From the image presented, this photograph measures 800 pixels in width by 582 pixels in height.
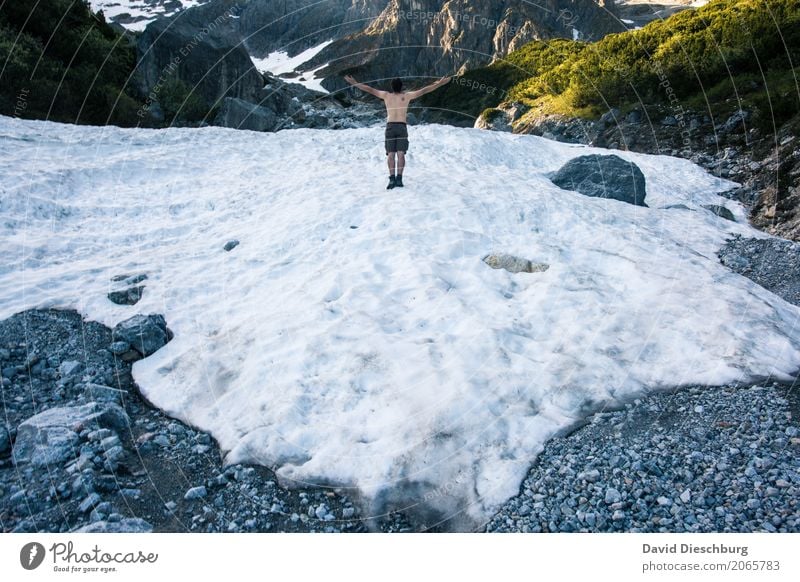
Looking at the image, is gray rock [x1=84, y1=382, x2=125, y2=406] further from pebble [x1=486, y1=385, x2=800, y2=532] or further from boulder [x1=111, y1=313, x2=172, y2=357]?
pebble [x1=486, y1=385, x2=800, y2=532]

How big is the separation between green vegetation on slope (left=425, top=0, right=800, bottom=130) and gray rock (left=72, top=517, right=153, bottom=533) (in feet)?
75.5

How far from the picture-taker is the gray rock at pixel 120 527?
4102 mm

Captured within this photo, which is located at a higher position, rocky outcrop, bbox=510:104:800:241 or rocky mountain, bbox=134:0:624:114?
rocky mountain, bbox=134:0:624:114

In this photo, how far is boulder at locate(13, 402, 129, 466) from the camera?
4.70 metres

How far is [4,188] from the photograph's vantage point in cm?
1095

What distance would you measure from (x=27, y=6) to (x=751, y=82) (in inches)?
1455

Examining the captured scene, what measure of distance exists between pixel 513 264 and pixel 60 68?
25618 mm

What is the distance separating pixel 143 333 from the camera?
675 centimetres

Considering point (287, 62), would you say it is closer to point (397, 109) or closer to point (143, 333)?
point (397, 109)

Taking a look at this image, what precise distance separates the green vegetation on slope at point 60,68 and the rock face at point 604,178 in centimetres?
1923

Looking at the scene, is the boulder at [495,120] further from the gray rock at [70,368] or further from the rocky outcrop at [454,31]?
the gray rock at [70,368]

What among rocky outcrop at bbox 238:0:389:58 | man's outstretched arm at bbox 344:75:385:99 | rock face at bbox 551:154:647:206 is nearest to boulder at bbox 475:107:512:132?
rock face at bbox 551:154:647:206

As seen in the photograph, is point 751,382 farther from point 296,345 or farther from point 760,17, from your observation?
point 760,17

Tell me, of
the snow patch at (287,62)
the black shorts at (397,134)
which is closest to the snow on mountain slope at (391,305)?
the black shorts at (397,134)
